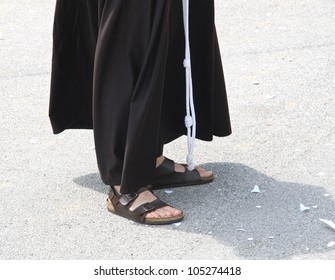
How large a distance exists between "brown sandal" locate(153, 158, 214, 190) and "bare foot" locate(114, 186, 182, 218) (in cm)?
22

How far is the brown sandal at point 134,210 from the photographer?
15.4 feet

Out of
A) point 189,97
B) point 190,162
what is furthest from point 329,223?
point 189,97

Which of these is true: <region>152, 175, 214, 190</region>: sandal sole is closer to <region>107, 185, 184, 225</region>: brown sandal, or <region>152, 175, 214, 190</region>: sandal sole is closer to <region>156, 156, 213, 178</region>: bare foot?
<region>156, 156, 213, 178</region>: bare foot

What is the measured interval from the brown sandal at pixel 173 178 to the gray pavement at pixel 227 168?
1.9 inches

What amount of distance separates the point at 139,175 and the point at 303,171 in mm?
1002

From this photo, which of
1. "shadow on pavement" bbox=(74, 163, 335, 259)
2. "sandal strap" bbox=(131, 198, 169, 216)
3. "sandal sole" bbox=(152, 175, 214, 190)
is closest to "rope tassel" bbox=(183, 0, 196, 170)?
"sandal sole" bbox=(152, 175, 214, 190)

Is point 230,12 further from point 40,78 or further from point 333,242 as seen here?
point 333,242

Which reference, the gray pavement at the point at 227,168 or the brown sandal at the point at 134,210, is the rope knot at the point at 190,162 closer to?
the gray pavement at the point at 227,168

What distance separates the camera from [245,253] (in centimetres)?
441

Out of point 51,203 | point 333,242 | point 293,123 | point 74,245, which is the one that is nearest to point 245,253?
point 333,242

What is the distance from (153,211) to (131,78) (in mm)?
655

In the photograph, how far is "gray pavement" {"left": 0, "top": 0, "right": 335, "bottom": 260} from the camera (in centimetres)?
453

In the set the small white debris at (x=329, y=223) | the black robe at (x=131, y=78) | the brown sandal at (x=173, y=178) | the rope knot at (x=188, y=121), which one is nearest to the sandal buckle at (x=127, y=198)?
the black robe at (x=131, y=78)

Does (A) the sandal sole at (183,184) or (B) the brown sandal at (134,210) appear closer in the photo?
(B) the brown sandal at (134,210)
